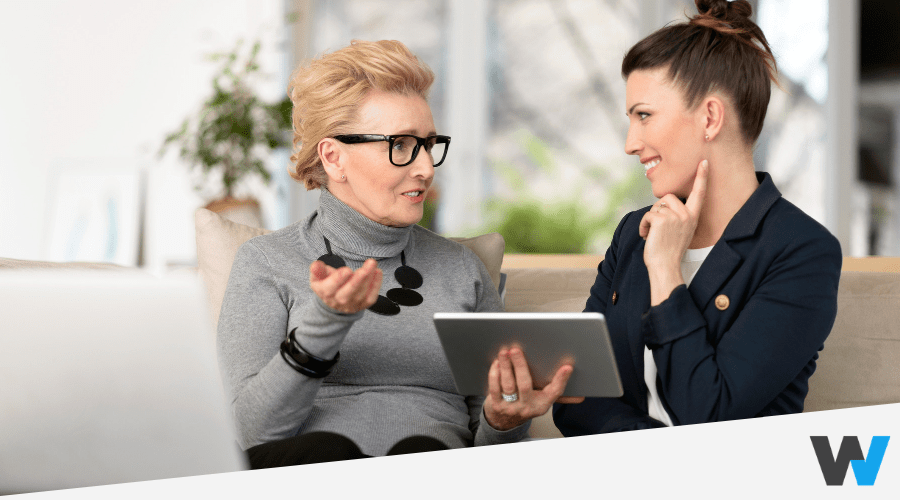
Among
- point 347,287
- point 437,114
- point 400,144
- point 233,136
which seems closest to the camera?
point 347,287

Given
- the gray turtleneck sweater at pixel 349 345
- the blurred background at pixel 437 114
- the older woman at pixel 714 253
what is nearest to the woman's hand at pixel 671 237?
the older woman at pixel 714 253

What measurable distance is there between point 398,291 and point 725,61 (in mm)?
714

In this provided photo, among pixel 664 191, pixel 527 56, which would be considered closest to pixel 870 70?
pixel 527 56

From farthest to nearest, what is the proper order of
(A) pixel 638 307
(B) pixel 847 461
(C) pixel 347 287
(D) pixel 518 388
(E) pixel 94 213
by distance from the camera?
(E) pixel 94 213
(A) pixel 638 307
(D) pixel 518 388
(C) pixel 347 287
(B) pixel 847 461

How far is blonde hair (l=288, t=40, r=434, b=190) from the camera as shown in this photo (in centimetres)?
143

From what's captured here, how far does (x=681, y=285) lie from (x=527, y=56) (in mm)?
3740

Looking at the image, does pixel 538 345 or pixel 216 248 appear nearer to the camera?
pixel 538 345

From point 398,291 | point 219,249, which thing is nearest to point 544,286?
point 398,291

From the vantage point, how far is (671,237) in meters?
1.12

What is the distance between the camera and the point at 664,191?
1.18 meters

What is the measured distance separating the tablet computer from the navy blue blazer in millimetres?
119

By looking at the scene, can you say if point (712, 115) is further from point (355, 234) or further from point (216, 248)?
point (216, 248)

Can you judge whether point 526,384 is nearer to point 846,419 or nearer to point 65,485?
point 846,419

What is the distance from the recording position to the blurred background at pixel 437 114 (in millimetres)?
3738
